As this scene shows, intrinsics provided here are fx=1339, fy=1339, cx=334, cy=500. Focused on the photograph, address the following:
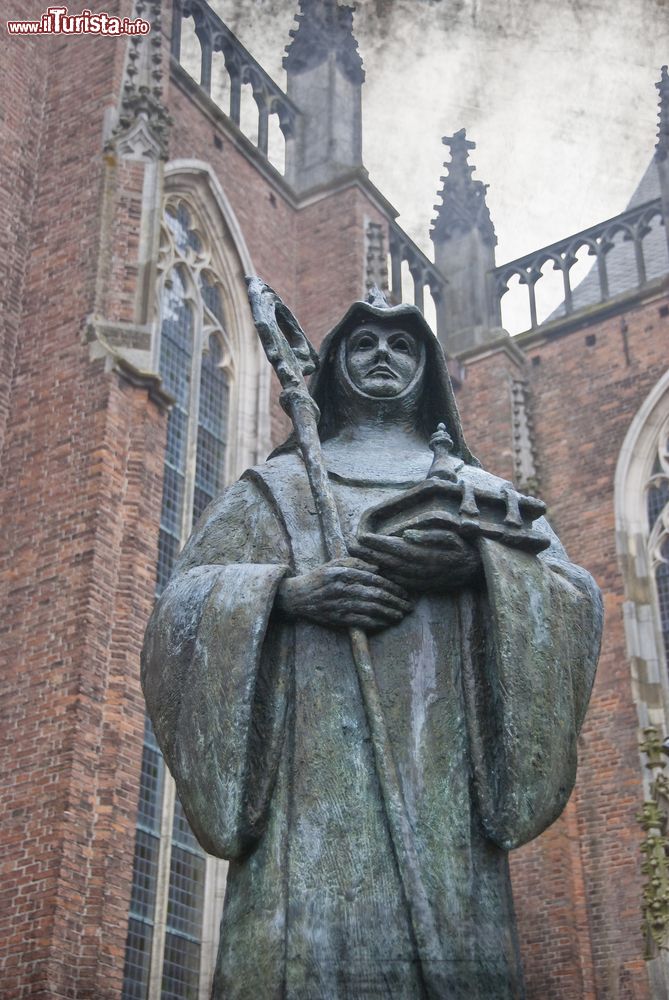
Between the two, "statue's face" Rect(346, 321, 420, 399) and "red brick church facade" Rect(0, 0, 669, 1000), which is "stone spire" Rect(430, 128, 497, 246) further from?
"statue's face" Rect(346, 321, 420, 399)

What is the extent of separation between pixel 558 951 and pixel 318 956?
12457mm

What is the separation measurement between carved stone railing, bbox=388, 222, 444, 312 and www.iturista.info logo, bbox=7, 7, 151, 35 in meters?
6.20

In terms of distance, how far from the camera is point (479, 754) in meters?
2.76

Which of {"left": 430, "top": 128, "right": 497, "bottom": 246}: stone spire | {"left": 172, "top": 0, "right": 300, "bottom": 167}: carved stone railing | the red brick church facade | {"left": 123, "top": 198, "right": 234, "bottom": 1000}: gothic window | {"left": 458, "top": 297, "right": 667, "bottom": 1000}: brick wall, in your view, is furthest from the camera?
{"left": 430, "top": 128, "right": 497, "bottom": 246}: stone spire

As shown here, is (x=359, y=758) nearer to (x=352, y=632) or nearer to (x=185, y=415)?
(x=352, y=632)

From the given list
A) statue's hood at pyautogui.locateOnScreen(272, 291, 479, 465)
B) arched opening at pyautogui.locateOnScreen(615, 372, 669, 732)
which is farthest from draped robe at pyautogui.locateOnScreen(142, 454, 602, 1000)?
arched opening at pyautogui.locateOnScreen(615, 372, 669, 732)

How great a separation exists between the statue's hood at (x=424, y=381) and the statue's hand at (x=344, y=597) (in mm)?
640

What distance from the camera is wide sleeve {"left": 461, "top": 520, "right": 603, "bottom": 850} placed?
2.70 metres

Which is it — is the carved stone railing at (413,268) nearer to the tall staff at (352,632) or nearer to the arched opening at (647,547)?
the arched opening at (647,547)

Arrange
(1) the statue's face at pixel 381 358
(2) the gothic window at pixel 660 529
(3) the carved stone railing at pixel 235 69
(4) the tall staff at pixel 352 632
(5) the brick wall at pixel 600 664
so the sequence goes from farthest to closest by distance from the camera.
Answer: (3) the carved stone railing at pixel 235 69, (2) the gothic window at pixel 660 529, (5) the brick wall at pixel 600 664, (1) the statue's face at pixel 381 358, (4) the tall staff at pixel 352 632

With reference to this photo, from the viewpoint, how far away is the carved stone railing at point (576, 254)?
62.1ft

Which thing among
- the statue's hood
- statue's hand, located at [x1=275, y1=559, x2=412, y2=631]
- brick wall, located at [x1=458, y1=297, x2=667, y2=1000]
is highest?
brick wall, located at [x1=458, y1=297, x2=667, y2=1000]

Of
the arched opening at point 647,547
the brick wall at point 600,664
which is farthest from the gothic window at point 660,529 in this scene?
→ the brick wall at point 600,664

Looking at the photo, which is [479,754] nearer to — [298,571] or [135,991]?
[298,571]
